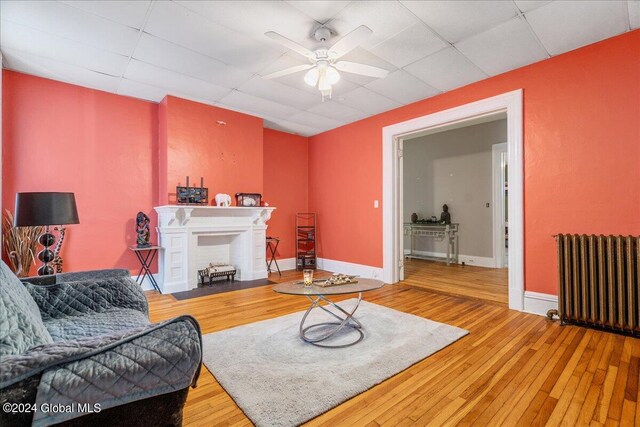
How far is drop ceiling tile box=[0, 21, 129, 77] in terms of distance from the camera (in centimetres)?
268

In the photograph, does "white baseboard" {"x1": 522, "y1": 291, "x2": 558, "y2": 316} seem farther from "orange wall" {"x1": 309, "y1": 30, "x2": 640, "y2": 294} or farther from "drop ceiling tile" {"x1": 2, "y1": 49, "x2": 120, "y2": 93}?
"drop ceiling tile" {"x1": 2, "y1": 49, "x2": 120, "y2": 93}

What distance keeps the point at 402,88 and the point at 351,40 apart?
1.72 meters

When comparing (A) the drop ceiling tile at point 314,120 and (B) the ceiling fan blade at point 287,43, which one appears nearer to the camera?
(B) the ceiling fan blade at point 287,43

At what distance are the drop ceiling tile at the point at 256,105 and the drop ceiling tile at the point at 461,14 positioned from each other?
2.42 meters

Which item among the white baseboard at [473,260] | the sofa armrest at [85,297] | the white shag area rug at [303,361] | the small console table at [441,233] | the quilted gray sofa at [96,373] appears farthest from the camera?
the small console table at [441,233]

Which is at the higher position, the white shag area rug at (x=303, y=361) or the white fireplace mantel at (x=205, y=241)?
the white fireplace mantel at (x=205, y=241)

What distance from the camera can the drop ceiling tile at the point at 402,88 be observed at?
3.54 meters

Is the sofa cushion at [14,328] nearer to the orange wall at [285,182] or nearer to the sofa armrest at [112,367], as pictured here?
the sofa armrest at [112,367]

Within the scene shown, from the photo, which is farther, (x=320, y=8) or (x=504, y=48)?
(x=504, y=48)

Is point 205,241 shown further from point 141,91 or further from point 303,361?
point 303,361

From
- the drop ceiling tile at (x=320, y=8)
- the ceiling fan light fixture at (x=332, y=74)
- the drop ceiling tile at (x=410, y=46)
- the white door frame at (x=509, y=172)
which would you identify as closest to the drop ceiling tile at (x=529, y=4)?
the drop ceiling tile at (x=410, y=46)

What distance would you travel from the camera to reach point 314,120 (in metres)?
5.15

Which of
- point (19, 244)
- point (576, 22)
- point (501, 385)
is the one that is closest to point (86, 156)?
point (19, 244)

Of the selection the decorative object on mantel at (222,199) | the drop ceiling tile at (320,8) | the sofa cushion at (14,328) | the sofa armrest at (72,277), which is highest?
the drop ceiling tile at (320,8)
